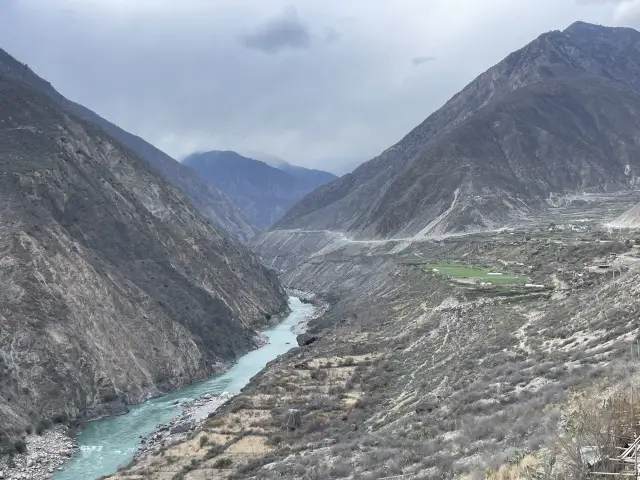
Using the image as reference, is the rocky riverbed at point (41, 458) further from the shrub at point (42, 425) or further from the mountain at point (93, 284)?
the mountain at point (93, 284)

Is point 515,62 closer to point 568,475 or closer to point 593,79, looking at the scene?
point 593,79

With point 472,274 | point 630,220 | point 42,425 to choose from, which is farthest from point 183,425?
point 630,220

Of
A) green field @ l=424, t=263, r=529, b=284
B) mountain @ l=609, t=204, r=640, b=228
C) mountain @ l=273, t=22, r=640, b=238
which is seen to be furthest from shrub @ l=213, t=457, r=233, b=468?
mountain @ l=273, t=22, r=640, b=238

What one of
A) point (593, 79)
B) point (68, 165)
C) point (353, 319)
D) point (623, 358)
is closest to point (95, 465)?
point (623, 358)

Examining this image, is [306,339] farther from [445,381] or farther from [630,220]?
[630,220]

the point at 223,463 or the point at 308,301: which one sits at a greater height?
the point at 308,301

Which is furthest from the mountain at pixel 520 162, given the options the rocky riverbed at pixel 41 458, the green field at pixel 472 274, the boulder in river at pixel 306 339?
the rocky riverbed at pixel 41 458

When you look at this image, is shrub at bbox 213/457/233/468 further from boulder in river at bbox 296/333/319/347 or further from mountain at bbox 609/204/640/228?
mountain at bbox 609/204/640/228
